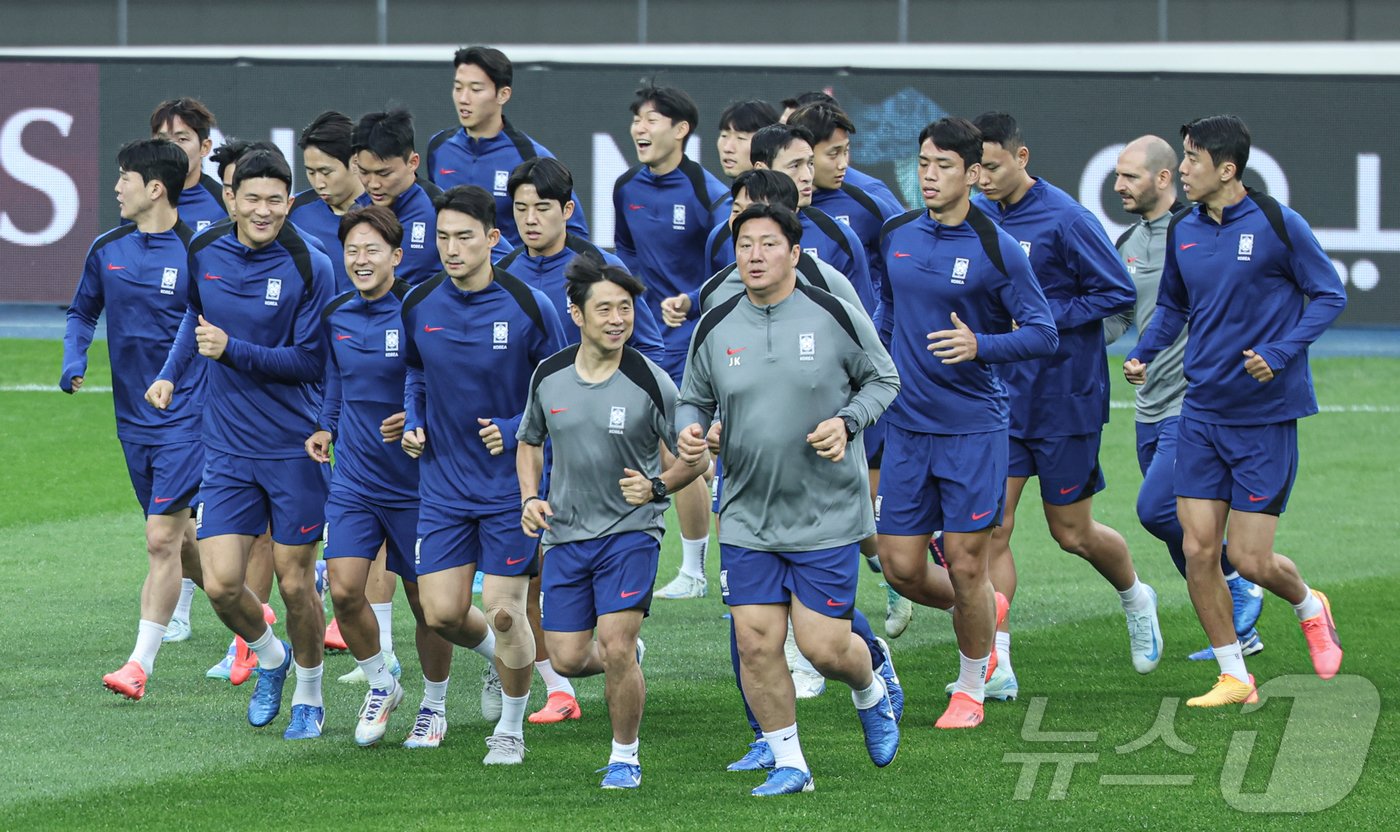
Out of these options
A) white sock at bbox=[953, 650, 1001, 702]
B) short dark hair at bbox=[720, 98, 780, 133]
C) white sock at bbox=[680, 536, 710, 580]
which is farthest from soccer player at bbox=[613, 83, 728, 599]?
white sock at bbox=[953, 650, 1001, 702]

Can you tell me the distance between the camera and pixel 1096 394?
9.09 metres

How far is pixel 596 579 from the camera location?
7172 mm

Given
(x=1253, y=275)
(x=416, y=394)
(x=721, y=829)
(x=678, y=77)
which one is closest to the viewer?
(x=721, y=829)

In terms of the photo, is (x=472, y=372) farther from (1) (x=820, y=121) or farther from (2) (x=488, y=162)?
(2) (x=488, y=162)

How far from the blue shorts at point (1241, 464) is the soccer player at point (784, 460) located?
6.57ft

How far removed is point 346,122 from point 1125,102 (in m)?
12.6

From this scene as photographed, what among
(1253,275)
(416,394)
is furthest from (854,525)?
(1253,275)

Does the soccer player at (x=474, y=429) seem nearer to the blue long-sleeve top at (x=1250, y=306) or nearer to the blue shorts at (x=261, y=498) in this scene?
the blue shorts at (x=261, y=498)

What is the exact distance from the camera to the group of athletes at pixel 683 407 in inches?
277

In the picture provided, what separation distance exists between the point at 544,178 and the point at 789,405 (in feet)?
5.73

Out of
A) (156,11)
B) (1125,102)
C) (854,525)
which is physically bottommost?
(854,525)

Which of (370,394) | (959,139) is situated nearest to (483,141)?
(370,394)

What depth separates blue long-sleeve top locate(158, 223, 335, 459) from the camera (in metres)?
8.17

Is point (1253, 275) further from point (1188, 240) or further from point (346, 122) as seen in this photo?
point (346, 122)
